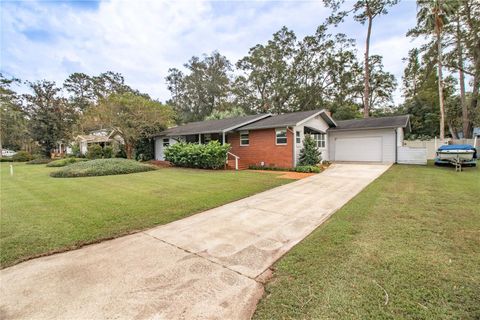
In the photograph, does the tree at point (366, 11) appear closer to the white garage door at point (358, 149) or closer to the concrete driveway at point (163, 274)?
the white garage door at point (358, 149)

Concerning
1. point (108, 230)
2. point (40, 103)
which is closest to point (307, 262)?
point (108, 230)

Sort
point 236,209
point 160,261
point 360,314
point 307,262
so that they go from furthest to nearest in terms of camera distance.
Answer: point 236,209 < point 160,261 < point 307,262 < point 360,314

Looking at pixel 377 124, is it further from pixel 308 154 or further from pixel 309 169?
pixel 309 169

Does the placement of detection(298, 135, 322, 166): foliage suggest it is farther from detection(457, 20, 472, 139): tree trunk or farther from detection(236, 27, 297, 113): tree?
→ detection(236, 27, 297, 113): tree

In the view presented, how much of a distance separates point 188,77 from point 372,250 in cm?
3816

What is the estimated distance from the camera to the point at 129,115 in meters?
18.3

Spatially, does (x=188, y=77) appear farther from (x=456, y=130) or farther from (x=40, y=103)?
(x=456, y=130)

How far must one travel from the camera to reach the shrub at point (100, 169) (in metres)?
12.1

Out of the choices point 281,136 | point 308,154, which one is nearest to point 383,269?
point 308,154

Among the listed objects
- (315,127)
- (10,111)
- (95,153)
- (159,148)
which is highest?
(10,111)

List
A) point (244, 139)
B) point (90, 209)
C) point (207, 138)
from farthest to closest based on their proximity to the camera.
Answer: point (207, 138) < point (244, 139) < point (90, 209)

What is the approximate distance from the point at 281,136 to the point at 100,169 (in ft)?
36.0

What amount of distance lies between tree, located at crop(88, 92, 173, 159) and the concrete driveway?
15932 millimetres

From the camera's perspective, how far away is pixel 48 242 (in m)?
3.84
